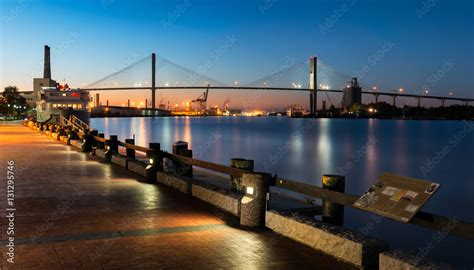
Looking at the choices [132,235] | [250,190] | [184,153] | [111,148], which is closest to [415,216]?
[250,190]

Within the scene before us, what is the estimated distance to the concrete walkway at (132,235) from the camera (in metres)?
5.90

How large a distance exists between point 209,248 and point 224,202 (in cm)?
249

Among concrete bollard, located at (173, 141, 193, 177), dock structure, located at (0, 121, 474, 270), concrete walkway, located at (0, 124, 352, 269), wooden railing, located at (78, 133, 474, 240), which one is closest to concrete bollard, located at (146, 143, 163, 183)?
dock structure, located at (0, 121, 474, 270)

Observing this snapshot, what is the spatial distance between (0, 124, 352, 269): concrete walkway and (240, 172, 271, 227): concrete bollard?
0.29 m

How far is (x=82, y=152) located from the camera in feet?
71.7

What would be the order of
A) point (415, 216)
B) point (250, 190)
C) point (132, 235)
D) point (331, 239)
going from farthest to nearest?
point (250, 190), point (132, 235), point (331, 239), point (415, 216)

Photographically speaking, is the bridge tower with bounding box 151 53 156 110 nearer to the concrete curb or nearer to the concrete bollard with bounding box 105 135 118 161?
the concrete bollard with bounding box 105 135 118 161

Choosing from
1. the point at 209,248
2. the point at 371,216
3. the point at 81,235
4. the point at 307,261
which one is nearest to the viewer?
the point at 307,261

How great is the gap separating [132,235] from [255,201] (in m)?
1.96

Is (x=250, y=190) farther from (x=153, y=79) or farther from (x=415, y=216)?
(x=153, y=79)

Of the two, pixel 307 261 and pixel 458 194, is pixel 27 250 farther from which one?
pixel 458 194

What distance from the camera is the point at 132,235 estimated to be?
23.4ft

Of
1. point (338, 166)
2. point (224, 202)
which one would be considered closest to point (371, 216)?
point (224, 202)

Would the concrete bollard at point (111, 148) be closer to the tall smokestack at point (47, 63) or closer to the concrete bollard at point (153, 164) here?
the concrete bollard at point (153, 164)
